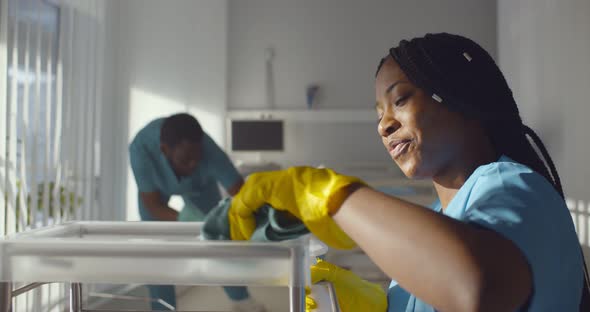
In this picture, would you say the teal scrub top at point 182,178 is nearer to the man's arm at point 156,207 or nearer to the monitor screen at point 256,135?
the man's arm at point 156,207

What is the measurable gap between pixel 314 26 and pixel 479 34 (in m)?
1.27

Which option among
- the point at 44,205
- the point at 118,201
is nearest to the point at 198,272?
the point at 44,205

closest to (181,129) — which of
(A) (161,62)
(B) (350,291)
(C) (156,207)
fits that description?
(C) (156,207)

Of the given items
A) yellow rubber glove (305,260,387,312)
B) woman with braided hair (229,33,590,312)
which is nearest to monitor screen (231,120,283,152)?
yellow rubber glove (305,260,387,312)

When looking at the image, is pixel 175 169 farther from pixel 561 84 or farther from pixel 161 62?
pixel 561 84

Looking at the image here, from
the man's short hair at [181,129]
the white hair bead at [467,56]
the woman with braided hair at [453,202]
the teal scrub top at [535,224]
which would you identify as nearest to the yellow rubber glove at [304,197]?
the woman with braided hair at [453,202]

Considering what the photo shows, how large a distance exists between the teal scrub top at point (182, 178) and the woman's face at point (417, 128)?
6.05 ft

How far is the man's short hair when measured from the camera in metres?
2.34

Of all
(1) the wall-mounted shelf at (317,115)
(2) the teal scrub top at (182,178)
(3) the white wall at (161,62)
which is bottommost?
(2) the teal scrub top at (182,178)

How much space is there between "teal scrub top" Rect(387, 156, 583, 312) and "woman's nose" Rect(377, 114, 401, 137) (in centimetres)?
15

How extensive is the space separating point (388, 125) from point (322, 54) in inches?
140

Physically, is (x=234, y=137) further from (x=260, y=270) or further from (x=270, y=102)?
(x=260, y=270)

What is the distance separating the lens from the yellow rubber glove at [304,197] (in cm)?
56

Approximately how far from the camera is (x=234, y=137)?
13.4 feet
